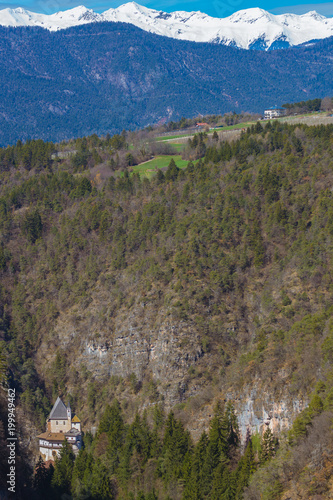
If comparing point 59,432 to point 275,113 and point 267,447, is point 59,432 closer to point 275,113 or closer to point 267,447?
point 267,447

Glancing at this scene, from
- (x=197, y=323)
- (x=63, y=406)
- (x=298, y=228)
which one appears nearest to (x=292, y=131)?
(x=298, y=228)

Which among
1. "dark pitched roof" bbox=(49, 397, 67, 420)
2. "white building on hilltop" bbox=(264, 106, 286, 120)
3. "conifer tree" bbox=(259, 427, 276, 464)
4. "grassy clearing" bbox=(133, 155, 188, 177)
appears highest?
"white building on hilltop" bbox=(264, 106, 286, 120)

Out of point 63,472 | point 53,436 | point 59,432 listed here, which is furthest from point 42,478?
point 59,432

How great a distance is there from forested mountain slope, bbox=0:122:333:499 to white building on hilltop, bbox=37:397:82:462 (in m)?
2.01

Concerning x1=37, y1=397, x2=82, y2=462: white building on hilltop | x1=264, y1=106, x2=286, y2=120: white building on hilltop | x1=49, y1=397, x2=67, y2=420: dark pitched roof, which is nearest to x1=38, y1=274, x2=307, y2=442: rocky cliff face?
x1=37, y1=397, x2=82, y2=462: white building on hilltop

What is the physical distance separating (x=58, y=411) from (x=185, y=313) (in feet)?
58.8

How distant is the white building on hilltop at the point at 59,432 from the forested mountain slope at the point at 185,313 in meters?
2.01

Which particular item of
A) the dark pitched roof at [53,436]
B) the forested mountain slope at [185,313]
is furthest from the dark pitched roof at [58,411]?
the forested mountain slope at [185,313]

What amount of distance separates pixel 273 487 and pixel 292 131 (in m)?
63.6

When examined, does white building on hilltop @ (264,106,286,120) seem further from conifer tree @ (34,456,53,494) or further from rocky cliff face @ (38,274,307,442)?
conifer tree @ (34,456,53,494)

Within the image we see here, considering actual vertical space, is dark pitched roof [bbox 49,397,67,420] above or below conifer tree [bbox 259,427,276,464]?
Answer: above

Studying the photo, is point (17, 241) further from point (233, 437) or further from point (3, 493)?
point (3, 493)

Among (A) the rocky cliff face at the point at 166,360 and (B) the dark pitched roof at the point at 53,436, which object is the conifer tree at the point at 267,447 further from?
(B) the dark pitched roof at the point at 53,436

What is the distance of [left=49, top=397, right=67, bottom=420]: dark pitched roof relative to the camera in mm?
73438
